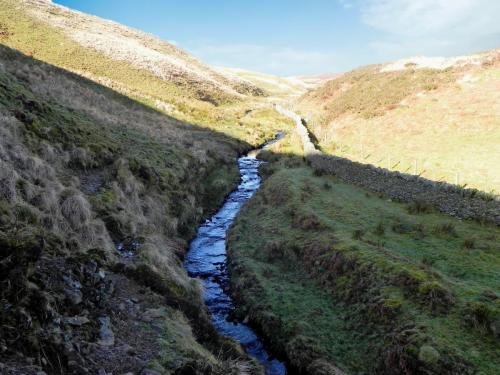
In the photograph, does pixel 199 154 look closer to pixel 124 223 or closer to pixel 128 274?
pixel 124 223

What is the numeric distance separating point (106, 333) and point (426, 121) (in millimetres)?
48184

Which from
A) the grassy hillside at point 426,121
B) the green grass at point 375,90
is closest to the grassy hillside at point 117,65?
the grassy hillside at point 426,121

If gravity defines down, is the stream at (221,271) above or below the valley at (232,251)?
below

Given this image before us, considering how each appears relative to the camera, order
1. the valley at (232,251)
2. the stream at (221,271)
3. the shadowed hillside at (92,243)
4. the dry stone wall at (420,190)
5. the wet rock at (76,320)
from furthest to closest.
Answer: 1. the dry stone wall at (420,190)
2. the stream at (221,271)
3. the valley at (232,251)
4. the wet rock at (76,320)
5. the shadowed hillside at (92,243)

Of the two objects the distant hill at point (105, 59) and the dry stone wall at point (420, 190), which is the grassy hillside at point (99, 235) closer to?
the dry stone wall at point (420, 190)

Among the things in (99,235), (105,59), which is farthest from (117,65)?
(99,235)

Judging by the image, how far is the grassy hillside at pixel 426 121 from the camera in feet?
117

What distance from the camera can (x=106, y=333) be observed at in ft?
31.4

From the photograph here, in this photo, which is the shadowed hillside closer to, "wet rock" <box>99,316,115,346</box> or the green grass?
"wet rock" <box>99,316,115,346</box>

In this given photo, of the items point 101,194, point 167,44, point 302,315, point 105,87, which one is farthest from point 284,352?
point 167,44

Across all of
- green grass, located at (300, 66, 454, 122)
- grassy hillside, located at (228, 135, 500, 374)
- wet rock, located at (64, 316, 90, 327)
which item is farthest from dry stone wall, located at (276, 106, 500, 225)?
green grass, located at (300, 66, 454, 122)

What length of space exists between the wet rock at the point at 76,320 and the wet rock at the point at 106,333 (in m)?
0.46

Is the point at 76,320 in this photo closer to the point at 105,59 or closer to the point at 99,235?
the point at 99,235

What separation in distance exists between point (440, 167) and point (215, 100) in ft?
227
